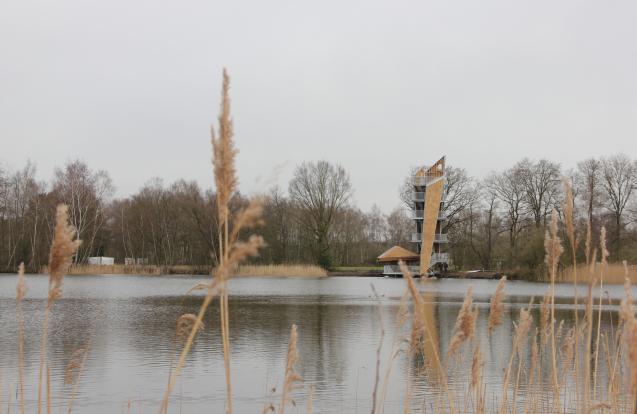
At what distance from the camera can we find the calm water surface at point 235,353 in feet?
29.0

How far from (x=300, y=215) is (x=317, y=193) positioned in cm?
250

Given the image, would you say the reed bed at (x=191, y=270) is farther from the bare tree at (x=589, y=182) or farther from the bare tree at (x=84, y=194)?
the bare tree at (x=589, y=182)

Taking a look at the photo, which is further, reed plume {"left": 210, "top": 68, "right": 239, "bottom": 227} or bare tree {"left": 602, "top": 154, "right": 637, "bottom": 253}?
bare tree {"left": 602, "top": 154, "right": 637, "bottom": 253}

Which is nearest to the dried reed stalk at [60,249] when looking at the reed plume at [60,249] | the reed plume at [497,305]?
the reed plume at [60,249]

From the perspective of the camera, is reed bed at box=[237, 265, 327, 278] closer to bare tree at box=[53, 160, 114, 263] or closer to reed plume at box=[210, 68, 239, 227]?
bare tree at box=[53, 160, 114, 263]

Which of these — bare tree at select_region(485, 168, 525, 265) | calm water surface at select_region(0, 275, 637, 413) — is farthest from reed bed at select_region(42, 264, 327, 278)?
calm water surface at select_region(0, 275, 637, 413)

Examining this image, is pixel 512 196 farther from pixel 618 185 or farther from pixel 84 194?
pixel 84 194

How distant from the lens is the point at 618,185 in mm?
49375

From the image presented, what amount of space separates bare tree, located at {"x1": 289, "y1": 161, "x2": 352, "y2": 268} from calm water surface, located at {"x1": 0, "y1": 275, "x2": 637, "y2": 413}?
3482cm

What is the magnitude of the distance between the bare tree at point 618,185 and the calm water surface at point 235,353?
27945mm

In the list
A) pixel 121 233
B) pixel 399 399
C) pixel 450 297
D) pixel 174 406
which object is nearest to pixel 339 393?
pixel 399 399

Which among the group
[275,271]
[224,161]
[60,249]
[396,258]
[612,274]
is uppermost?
[224,161]

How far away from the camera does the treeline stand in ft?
161

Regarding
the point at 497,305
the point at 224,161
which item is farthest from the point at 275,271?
the point at 224,161
